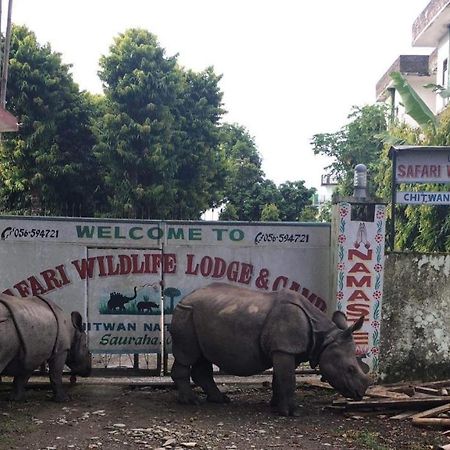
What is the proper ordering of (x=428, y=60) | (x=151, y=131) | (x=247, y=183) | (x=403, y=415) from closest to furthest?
(x=403, y=415)
(x=151, y=131)
(x=428, y=60)
(x=247, y=183)

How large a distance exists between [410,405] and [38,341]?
165 inches

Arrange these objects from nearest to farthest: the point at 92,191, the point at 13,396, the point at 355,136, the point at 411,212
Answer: the point at 13,396 → the point at 411,212 → the point at 92,191 → the point at 355,136

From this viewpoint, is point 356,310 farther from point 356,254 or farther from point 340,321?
point 340,321

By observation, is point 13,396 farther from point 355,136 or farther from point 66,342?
point 355,136

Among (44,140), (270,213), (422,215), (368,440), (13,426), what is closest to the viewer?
(368,440)

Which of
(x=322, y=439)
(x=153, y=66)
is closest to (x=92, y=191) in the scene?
(x=153, y=66)

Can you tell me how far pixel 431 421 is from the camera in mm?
6480

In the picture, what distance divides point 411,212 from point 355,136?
1369 cm

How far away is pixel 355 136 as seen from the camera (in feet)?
92.9

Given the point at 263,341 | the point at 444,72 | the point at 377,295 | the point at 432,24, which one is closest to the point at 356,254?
the point at 377,295

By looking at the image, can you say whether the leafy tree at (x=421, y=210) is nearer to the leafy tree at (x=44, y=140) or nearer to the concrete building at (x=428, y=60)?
the concrete building at (x=428, y=60)

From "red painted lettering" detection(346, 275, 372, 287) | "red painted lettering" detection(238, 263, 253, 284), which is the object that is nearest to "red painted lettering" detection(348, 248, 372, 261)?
"red painted lettering" detection(346, 275, 372, 287)

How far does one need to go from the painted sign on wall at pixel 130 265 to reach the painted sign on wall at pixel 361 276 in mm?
604

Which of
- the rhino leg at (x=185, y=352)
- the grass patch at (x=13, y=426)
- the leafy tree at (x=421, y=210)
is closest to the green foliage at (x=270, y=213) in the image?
the leafy tree at (x=421, y=210)
